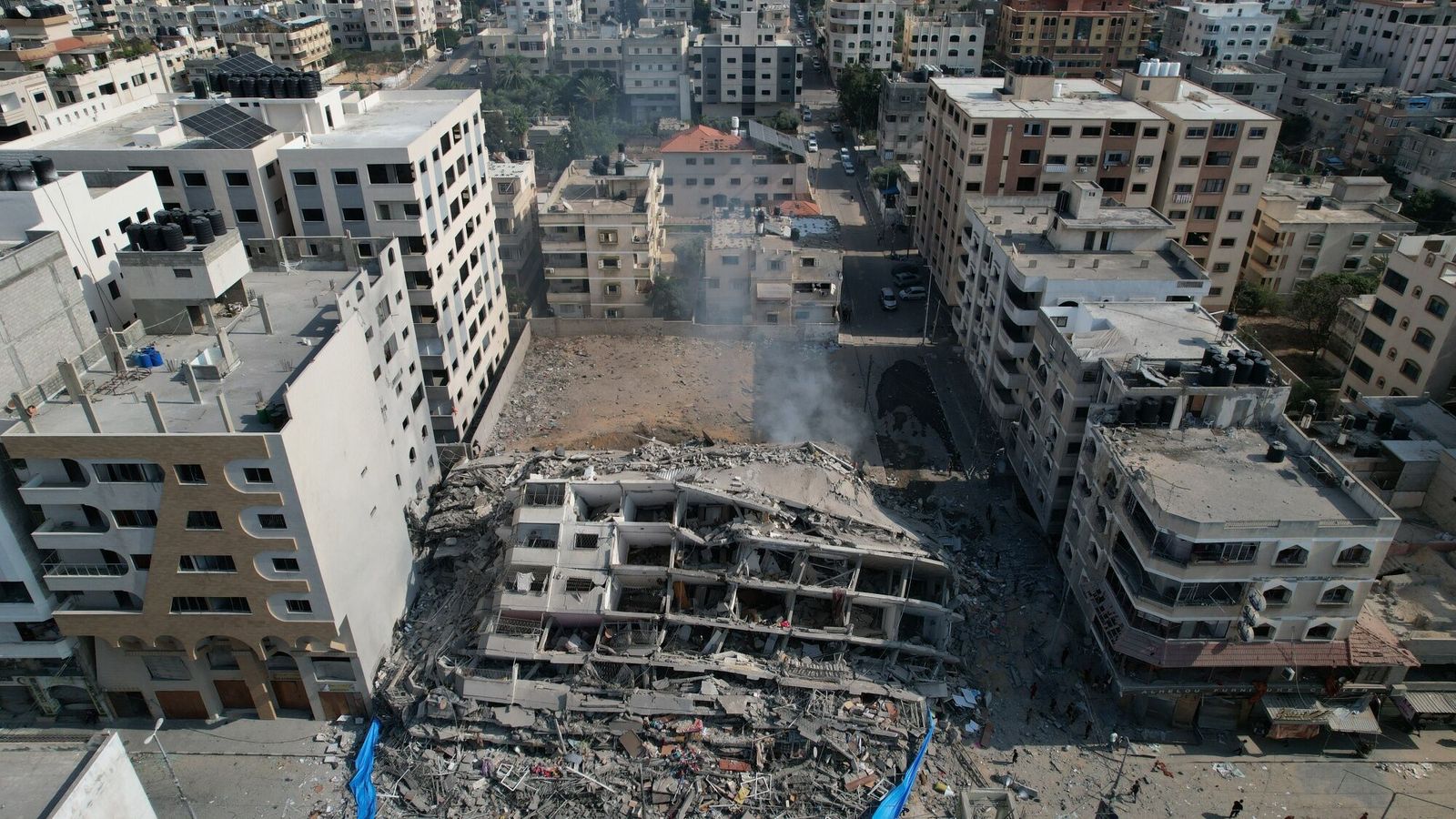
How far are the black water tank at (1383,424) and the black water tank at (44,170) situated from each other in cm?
5521

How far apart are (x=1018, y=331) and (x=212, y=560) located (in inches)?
1448

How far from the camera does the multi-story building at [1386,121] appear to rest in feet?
278

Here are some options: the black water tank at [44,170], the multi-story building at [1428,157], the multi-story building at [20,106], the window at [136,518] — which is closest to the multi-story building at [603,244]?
the black water tank at [44,170]

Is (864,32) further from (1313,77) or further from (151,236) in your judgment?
(151,236)

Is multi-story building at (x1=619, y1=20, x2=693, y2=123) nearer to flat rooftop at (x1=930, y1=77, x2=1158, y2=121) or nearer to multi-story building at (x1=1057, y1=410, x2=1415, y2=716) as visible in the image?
flat rooftop at (x1=930, y1=77, x2=1158, y2=121)

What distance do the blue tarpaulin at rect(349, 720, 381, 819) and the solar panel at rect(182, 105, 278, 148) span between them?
26597 millimetres

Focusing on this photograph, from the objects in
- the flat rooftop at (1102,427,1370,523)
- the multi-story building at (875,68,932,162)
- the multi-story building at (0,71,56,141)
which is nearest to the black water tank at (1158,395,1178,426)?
the flat rooftop at (1102,427,1370,523)

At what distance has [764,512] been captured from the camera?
1475 inches

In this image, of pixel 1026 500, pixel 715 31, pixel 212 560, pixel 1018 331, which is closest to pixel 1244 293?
pixel 1018 331

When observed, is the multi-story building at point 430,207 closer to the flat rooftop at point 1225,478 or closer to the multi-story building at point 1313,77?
the flat rooftop at point 1225,478

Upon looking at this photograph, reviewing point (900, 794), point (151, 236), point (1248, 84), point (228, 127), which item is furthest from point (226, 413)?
point (1248, 84)

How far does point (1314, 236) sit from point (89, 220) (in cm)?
6822

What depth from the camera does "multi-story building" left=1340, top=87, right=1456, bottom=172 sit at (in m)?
84.8

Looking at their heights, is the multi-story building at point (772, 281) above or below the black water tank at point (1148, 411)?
below
